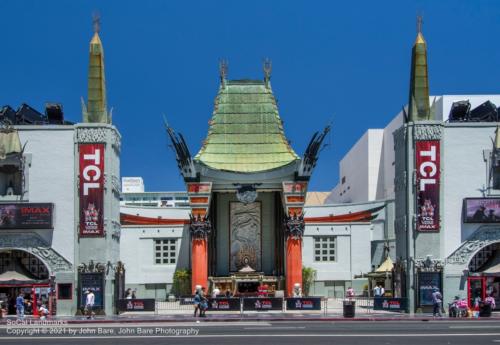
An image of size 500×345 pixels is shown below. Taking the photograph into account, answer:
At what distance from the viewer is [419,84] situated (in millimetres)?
50875

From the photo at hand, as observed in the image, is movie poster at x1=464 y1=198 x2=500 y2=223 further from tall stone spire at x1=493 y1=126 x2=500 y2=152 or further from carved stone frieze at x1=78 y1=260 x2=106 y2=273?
carved stone frieze at x1=78 y1=260 x2=106 y2=273

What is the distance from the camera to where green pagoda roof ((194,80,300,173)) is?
235 feet

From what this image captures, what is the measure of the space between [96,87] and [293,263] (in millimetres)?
23872

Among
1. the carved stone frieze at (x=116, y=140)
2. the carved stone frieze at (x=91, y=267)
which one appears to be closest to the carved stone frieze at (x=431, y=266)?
the carved stone frieze at (x=91, y=267)

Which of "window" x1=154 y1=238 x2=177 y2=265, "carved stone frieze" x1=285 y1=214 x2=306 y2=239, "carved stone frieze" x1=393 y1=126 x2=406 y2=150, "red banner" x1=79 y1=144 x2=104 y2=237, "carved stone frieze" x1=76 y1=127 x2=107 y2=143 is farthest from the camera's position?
"window" x1=154 y1=238 x2=177 y2=265

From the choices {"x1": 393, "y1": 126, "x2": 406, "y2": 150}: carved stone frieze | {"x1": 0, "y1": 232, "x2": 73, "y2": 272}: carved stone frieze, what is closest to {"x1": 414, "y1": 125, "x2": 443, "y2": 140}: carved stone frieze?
{"x1": 393, "y1": 126, "x2": 406, "y2": 150}: carved stone frieze

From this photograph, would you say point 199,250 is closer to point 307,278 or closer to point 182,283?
point 182,283

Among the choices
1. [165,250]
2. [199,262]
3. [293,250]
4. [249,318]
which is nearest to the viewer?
[249,318]

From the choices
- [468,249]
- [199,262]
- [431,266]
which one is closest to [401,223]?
[431,266]

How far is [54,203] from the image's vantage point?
160 ft

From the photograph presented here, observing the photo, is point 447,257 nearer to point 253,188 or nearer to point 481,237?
point 481,237

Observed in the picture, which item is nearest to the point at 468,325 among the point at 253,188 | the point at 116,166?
the point at 116,166

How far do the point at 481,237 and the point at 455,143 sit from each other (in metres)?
5.11

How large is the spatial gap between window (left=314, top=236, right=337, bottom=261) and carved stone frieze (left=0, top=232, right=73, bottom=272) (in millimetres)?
30457
